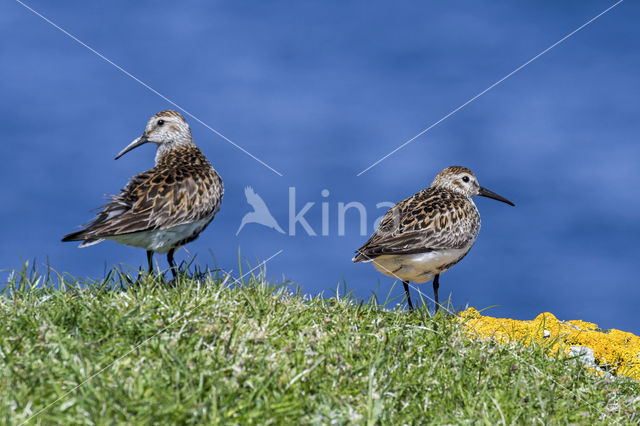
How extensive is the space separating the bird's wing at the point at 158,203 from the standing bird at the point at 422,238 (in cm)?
238

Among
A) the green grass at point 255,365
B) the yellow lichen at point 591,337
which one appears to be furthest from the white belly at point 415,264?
the green grass at point 255,365

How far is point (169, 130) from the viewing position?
11062 mm

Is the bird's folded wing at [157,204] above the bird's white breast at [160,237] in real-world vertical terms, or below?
above

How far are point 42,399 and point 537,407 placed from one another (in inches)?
175

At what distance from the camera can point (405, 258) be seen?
402 inches

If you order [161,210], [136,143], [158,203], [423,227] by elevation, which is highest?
[136,143]

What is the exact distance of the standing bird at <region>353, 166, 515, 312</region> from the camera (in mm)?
10117

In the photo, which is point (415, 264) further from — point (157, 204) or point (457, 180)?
point (157, 204)

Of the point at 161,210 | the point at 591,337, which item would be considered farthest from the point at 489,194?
the point at 161,210

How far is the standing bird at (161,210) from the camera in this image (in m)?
8.73

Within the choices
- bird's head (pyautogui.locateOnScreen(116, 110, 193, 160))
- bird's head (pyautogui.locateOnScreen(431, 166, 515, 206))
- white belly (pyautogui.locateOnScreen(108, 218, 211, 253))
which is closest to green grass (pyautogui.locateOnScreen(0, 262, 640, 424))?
white belly (pyautogui.locateOnScreen(108, 218, 211, 253))

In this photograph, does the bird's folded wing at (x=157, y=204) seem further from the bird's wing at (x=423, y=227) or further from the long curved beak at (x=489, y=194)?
the long curved beak at (x=489, y=194)

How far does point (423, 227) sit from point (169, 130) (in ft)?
14.3

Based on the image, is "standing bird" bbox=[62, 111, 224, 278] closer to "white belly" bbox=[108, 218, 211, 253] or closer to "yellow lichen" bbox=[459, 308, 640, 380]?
"white belly" bbox=[108, 218, 211, 253]
